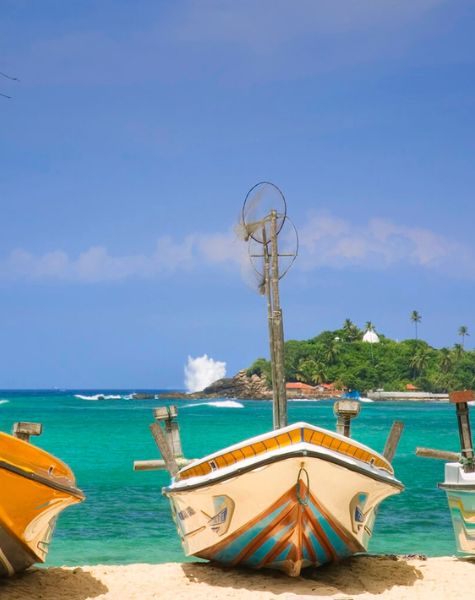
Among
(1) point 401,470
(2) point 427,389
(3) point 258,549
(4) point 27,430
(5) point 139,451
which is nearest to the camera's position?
(3) point 258,549

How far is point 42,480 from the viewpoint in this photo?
998cm

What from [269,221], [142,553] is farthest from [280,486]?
[142,553]

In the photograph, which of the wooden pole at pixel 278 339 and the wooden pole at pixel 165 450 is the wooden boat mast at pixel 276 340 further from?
the wooden pole at pixel 165 450

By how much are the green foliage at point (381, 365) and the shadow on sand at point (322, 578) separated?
147528 millimetres

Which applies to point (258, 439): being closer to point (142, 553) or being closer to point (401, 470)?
point (142, 553)

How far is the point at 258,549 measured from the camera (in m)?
10.9

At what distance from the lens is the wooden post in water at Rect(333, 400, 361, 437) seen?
1256 centimetres

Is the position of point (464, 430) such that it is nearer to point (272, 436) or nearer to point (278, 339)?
point (278, 339)

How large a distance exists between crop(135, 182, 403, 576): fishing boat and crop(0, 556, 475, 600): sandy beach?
Answer: 27 cm

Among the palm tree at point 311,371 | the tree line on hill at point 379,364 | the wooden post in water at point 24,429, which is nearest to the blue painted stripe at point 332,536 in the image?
the wooden post in water at point 24,429

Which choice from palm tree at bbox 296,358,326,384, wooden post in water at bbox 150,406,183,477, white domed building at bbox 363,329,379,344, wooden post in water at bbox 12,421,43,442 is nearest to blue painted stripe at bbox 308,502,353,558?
wooden post in water at bbox 150,406,183,477

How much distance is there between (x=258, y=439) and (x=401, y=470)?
27.0 m

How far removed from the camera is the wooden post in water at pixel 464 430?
12438 mm

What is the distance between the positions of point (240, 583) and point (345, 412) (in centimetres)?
286
